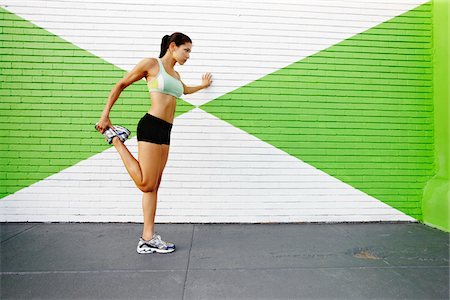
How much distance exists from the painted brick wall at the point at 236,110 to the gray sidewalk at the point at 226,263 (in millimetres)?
360

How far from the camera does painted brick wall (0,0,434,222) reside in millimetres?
3561

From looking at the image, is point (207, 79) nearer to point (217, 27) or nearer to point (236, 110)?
point (236, 110)

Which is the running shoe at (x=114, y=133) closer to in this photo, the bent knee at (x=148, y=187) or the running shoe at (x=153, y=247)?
the bent knee at (x=148, y=187)

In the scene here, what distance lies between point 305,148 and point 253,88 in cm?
100

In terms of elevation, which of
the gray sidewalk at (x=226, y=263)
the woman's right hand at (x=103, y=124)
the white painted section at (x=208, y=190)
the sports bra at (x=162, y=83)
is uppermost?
the sports bra at (x=162, y=83)

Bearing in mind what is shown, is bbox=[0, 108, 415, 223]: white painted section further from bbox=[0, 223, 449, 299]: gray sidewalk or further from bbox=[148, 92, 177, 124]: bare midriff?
bbox=[148, 92, 177, 124]: bare midriff

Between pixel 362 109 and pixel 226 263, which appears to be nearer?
pixel 226 263

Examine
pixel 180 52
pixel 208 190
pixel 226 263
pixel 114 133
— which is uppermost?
pixel 180 52

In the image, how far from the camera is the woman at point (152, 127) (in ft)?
8.52

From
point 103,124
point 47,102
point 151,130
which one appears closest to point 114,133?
point 103,124

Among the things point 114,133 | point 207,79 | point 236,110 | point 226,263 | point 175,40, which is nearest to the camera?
point 226,263

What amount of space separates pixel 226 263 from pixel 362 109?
2650 mm

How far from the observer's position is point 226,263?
2.46 meters

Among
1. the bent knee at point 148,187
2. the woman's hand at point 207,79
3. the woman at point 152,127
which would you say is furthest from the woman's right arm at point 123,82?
the woman's hand at point 207,79
